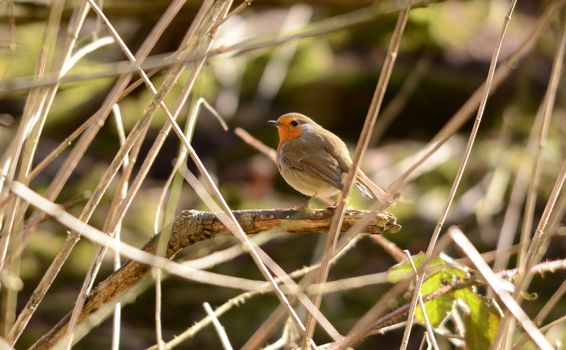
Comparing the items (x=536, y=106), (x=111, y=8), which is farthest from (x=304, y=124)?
(x=536, y=106)

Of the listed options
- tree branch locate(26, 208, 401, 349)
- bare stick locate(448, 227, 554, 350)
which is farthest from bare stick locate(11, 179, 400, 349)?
bare stick locate(448, 227, 554, 350)

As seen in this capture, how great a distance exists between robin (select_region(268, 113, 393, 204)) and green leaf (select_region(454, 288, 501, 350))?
911 mm

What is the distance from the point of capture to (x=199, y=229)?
213 cm

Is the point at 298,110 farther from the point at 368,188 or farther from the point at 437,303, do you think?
the point at 437,303

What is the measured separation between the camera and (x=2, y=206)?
2029 millimetres

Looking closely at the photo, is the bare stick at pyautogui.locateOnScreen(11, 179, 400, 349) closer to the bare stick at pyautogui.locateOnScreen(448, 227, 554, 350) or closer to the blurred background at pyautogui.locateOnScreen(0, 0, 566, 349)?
the blurred background at pyautogui.locateOnScreen(0, 0, 566, 349)

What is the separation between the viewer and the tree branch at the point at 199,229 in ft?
6.97

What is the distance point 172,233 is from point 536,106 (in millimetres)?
4927

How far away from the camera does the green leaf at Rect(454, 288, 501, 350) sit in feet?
7.05

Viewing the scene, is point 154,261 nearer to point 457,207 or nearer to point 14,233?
point 14,233

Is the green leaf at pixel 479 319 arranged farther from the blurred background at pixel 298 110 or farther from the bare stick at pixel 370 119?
the blurred background at pixel 298 110

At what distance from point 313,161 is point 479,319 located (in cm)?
120

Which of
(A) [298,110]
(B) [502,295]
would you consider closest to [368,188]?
(B) [502,295]

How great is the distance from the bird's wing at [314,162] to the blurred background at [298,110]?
0.40m
